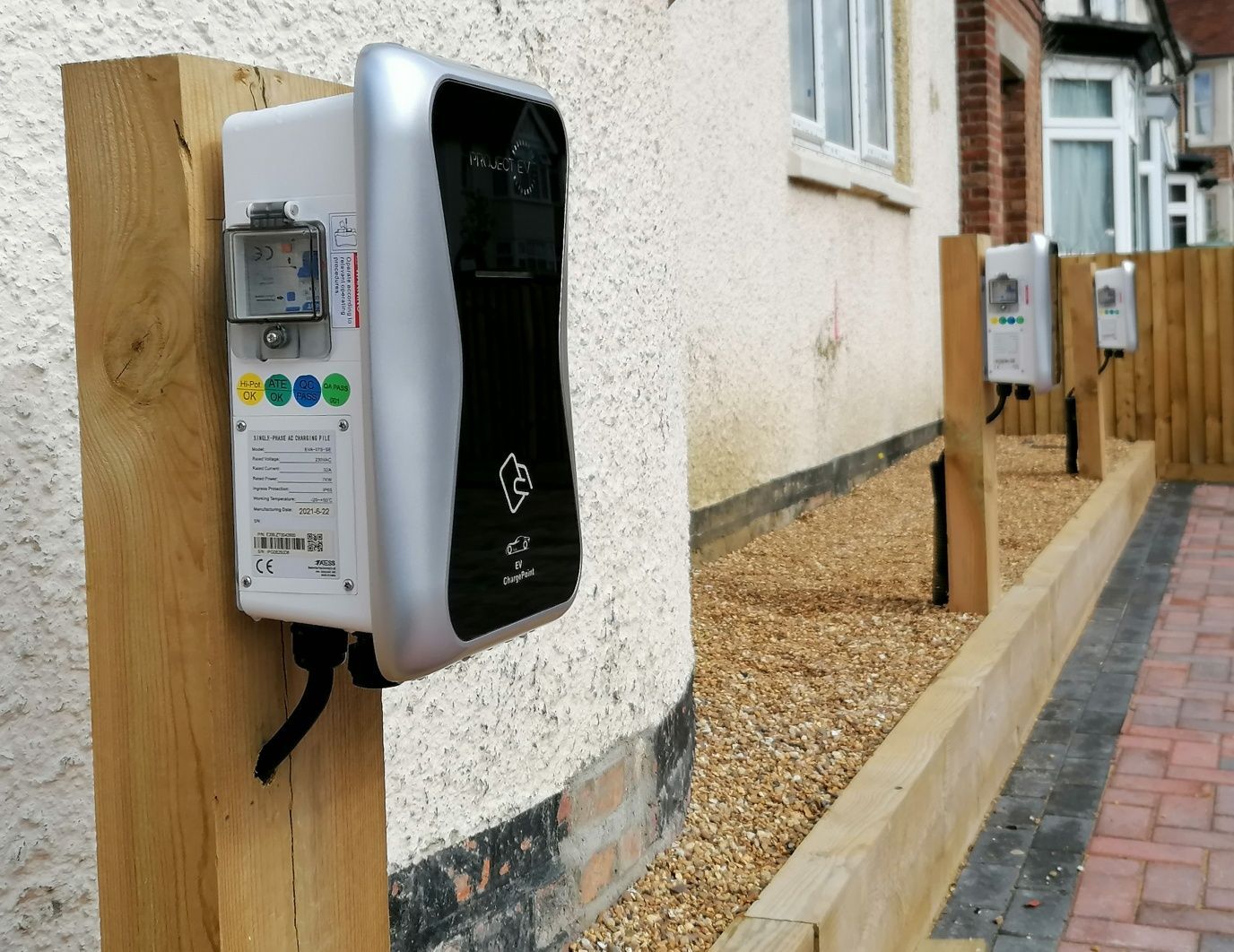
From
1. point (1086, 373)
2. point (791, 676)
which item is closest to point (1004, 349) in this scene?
point (791, 676)

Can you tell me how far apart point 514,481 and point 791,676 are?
3.18 meters

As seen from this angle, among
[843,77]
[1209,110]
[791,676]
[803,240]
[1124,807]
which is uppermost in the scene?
[1209,110]

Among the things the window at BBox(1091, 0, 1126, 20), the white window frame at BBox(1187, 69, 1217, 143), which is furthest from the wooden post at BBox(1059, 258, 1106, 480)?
the white window frame at BBox(1187, 69, 1217, 143)

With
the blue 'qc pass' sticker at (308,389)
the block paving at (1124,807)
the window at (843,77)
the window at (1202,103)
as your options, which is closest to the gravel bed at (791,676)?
the block paving at (1124,807)

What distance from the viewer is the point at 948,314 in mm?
5410

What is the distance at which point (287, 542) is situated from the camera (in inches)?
56.5

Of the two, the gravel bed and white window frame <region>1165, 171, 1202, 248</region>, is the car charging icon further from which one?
white window frame <region>1165, 171, 1202, 248</region>

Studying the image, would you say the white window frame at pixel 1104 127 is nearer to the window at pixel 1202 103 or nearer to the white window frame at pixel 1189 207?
the white window frame at pixel 1189 207

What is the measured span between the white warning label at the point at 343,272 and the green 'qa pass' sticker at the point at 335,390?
0.05 meters

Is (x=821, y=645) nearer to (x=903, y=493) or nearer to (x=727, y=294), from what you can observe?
(x=727, y=294)

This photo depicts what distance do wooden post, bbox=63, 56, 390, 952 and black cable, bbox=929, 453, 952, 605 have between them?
4.19 metres

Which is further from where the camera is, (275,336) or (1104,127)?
(1104,127)

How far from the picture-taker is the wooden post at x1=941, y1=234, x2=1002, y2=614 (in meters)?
5.32

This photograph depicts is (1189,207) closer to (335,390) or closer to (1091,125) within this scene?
(1091,125)
